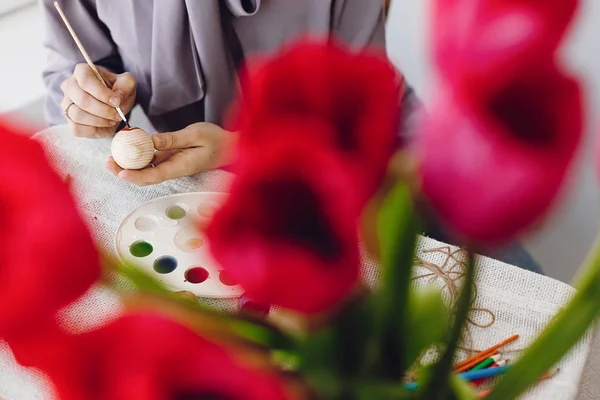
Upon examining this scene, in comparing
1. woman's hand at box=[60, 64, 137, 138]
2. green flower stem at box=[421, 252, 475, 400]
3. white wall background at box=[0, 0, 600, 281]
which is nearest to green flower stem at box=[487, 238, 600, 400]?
green flower stem at box=[421, 252, 475, 400]

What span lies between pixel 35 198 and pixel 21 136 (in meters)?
0.01

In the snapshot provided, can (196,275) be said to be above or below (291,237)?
below

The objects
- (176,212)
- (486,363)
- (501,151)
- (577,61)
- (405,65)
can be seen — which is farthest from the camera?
(405,65)

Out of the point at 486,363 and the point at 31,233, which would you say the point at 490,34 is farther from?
the point at 486,363

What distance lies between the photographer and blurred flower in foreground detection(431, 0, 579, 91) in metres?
0.10

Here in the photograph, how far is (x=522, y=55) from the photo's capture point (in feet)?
0.33

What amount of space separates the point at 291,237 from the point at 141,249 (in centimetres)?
36

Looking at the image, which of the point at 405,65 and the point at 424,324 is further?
the point at 405,65

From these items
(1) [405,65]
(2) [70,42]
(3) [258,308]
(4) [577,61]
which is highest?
(3) [258,308]

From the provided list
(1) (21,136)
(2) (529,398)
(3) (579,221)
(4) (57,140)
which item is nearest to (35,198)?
(1) (21,136)

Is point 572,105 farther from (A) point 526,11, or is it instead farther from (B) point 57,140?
(B) point 57,140

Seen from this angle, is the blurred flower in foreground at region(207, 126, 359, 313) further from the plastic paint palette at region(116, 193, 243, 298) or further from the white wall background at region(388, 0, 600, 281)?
the white wall background at region(388, 0, 600, 281)

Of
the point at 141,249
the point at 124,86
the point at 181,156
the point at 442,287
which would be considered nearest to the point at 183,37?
the point at 124,86

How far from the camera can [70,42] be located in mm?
708
